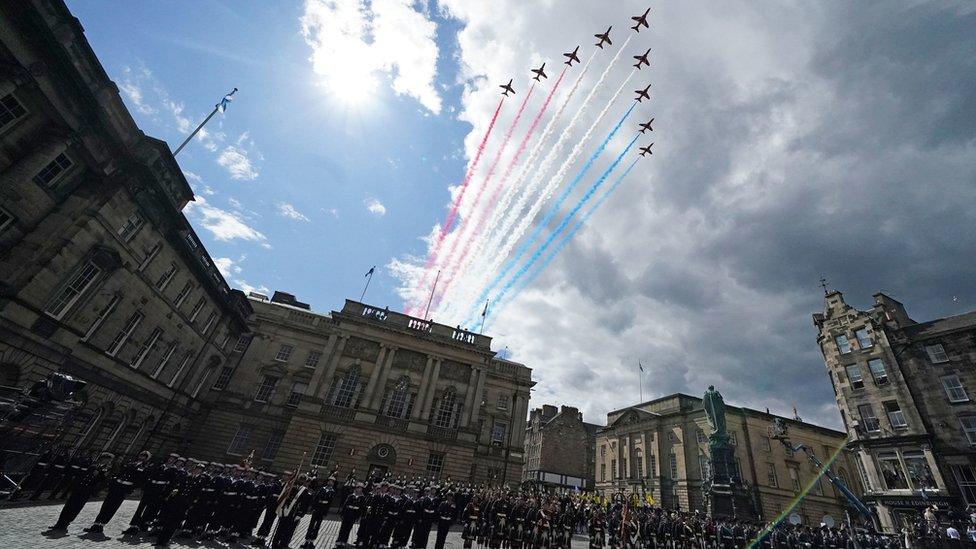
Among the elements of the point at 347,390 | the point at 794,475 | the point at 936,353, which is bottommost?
the point at 347,390

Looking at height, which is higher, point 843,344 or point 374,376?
point 843,344

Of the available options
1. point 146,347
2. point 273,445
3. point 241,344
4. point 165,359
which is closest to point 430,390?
point 273,445

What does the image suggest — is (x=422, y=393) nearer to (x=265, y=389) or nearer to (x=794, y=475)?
(x=265, y=389)

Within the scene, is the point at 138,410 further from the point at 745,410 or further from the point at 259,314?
the point at 745,410

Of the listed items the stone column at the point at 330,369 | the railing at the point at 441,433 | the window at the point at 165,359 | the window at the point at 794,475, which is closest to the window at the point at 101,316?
the window at the point at 165,359

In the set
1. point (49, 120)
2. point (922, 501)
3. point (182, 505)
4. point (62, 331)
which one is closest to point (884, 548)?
point (922, 501)

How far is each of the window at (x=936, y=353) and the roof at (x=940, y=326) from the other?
87 cm

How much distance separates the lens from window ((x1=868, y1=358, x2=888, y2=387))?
3209 cm

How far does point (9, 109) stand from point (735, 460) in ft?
179

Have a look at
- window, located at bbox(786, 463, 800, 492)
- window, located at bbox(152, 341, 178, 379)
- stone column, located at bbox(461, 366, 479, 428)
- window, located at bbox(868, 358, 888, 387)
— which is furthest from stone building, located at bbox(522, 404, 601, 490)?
window, located at bbox(152, 341, 178, 379)

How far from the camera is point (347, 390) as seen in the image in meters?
32.5

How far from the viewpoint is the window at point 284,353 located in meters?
35.1

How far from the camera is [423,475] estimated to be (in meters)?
30.1

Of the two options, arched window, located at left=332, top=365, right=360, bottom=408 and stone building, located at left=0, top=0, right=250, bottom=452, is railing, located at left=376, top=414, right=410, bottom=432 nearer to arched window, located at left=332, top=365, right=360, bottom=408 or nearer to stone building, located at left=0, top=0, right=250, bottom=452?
arched window, located at left=332, top=365, right=360, bottom=408
